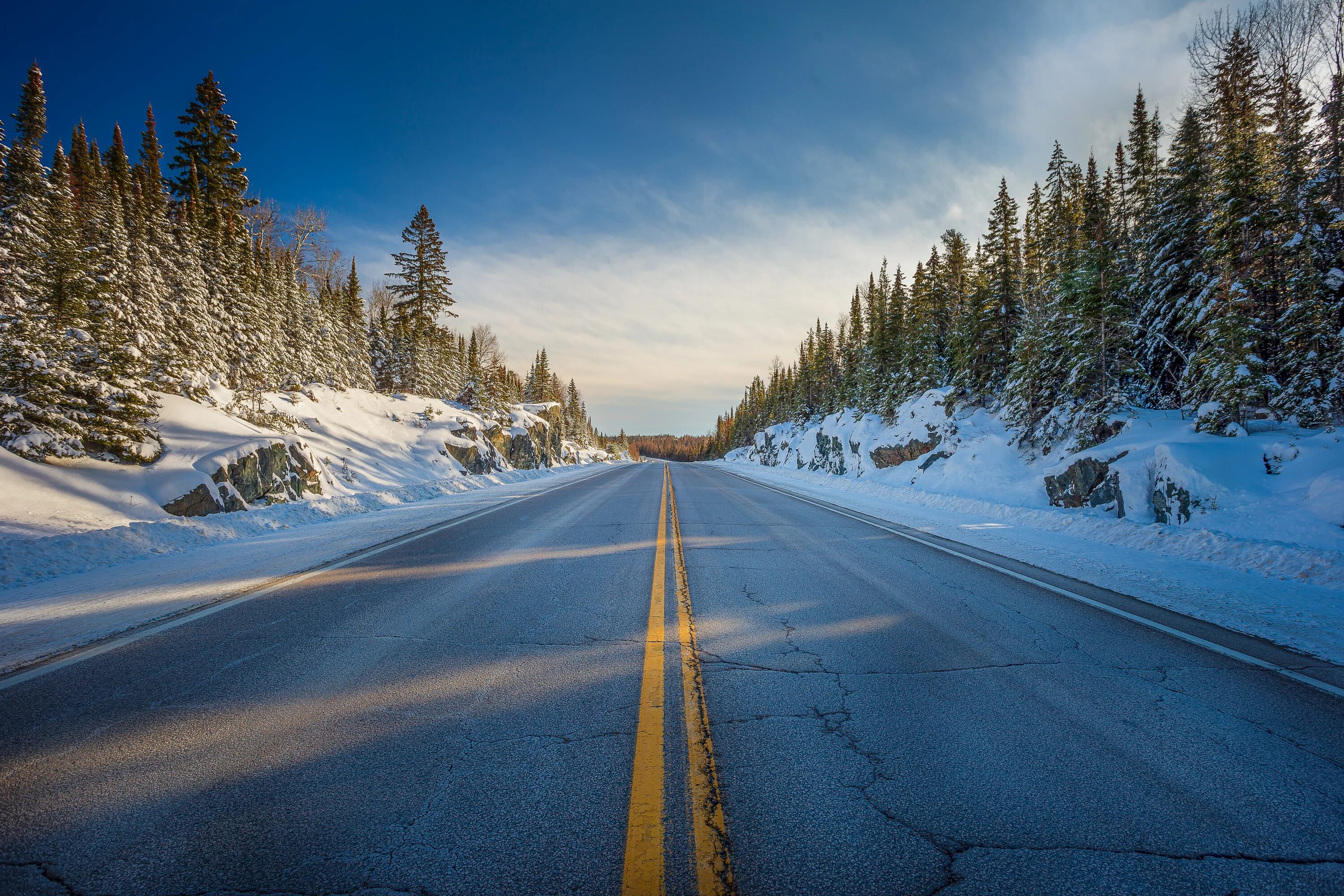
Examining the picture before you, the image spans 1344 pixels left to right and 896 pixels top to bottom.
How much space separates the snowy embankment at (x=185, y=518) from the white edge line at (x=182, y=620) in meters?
0.16

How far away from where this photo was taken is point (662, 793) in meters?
2.17

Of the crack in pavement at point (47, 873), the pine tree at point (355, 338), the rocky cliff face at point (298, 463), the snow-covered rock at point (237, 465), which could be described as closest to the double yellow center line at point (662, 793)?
the crack in pavement at point (47, 873)

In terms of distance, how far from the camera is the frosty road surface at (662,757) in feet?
5.97

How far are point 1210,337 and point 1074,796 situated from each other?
14.0m

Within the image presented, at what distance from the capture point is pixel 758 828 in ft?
6.55

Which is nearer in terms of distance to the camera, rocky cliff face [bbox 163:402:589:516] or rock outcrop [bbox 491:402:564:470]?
rocky cliff face [bbox 163:402:589:516]

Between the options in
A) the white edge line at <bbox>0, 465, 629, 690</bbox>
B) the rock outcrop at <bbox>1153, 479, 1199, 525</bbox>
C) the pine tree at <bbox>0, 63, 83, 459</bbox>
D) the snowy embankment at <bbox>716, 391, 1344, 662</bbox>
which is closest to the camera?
the white edge line at <bbox>0, 465, 629, 690</bbox>

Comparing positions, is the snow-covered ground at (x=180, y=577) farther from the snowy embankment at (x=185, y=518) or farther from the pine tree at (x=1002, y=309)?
the pine tree at (x=1002, y=309)

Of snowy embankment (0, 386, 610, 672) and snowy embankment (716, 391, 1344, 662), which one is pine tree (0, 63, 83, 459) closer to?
snowy embankment (0, 386, 610, 672)

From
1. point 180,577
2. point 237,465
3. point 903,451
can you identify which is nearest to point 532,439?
point 903,451

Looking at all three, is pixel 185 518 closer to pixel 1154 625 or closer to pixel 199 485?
pixel 199 485

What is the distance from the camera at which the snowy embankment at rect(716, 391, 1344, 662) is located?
204 inches

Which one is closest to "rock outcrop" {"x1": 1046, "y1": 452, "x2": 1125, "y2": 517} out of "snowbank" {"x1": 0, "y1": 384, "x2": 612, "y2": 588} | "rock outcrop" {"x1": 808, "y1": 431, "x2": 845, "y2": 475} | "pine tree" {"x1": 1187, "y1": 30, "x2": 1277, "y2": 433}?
"pine tree" {"x1": 1187, "y1": 30, "x2": 1277, "y2": 433}

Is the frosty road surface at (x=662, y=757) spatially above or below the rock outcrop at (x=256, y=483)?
below
